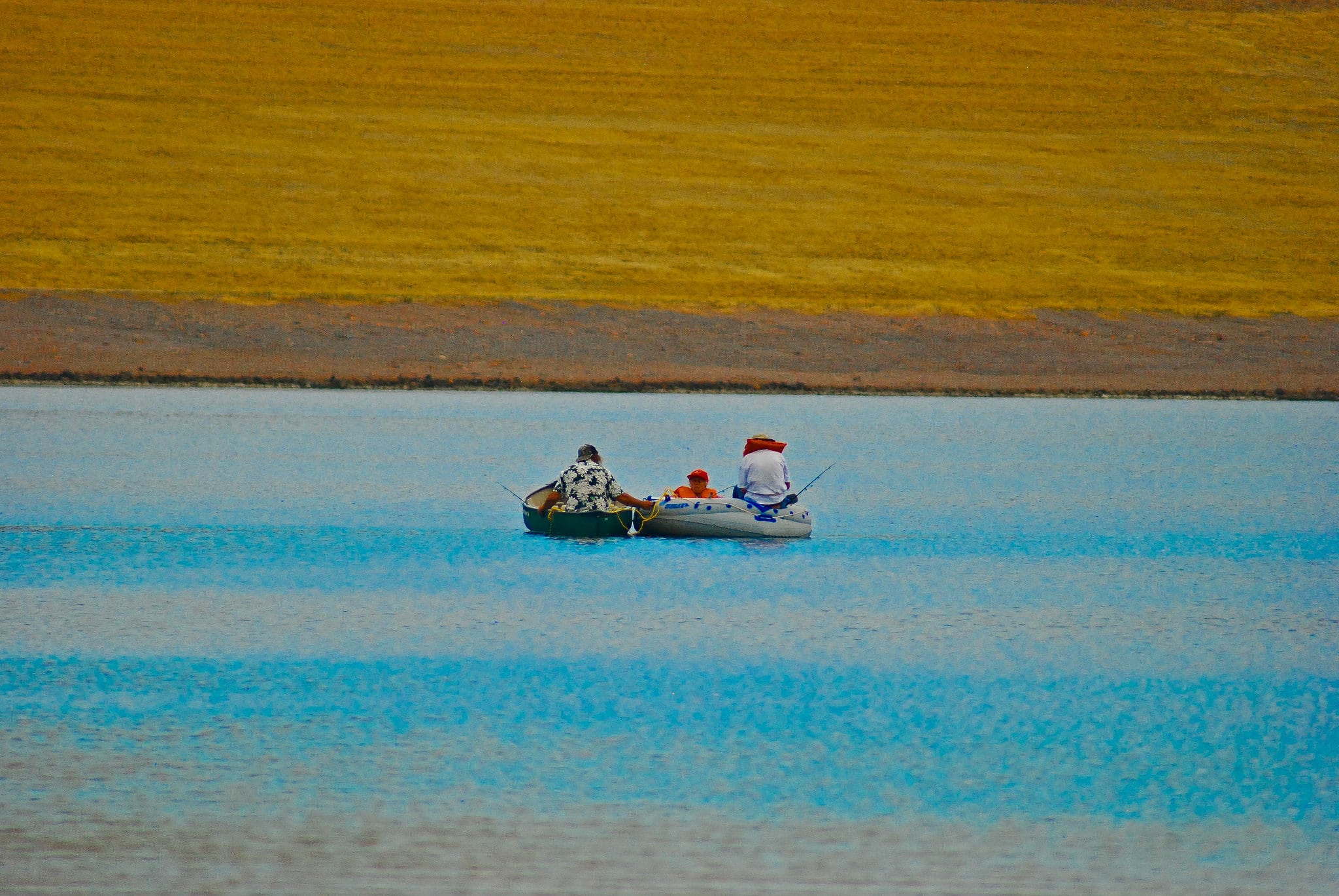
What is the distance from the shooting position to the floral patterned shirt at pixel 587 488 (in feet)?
51.3

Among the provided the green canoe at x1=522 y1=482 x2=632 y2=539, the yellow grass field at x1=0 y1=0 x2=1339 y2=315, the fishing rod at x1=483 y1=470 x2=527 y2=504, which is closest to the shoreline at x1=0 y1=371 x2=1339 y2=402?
the yellow grass field at x1=0 y1=0 x2=1339 y2=315

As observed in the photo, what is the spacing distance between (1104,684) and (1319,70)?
5917 centimetres

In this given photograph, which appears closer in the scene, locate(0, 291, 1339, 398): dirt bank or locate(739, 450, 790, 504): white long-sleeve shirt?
locate(739, 450, 790, 504): white long-sleeve shirt

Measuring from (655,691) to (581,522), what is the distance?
228 inches

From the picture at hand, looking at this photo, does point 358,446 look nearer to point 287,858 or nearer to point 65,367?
point 65,367

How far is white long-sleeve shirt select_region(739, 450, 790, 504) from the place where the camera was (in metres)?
15.9

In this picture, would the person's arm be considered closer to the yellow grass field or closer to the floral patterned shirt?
the floral patterned shirt

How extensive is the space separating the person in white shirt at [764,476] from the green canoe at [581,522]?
4.03 feet

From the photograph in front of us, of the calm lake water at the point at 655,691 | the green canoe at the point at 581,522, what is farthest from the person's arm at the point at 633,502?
the calm lake water at the point at 655,691

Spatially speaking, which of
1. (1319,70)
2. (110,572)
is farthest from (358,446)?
(1319,70)

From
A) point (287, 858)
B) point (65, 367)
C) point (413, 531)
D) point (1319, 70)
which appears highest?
point (1319, 70)

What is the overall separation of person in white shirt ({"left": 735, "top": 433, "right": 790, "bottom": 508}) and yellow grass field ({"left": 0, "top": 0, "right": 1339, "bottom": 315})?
87.4 feet

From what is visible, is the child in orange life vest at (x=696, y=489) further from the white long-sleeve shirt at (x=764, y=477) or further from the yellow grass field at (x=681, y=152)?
the yellow grass field at (x=681, y=152)

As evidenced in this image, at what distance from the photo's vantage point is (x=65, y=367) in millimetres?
36188
